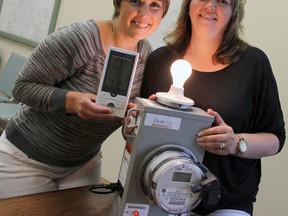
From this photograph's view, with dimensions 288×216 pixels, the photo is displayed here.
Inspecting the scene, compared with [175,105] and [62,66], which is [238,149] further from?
[62,66]

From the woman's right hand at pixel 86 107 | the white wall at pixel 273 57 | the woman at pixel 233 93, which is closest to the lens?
the woman's right hand at pixel 86 107

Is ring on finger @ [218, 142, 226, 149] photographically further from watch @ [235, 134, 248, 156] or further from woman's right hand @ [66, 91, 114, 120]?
woman's right hand @ [66, 91, 114, 120]

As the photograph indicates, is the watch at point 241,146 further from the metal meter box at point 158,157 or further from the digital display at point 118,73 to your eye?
the digital display at point 118,73

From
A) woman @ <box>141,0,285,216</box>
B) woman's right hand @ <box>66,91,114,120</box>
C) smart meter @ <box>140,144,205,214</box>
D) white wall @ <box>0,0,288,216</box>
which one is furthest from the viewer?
white wall @ <box>0,0,288,216</box>

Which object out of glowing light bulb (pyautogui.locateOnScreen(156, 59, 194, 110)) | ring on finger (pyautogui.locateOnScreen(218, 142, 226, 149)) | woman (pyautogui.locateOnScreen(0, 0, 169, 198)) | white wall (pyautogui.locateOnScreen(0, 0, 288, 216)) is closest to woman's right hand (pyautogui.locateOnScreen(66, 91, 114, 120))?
woman (pyautogui.locateOnScreen(0, 0, 169, 198))

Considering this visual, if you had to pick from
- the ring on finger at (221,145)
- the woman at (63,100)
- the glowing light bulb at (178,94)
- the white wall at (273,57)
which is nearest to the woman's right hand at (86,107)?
the woman at (63,100)

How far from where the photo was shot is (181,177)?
2.11 ft

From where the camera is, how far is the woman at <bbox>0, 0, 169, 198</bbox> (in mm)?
960

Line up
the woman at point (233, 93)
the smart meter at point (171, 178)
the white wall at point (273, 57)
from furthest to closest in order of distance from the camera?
the white wall at point (273, 57)
the woman at point (233, 93)
the smart meter at point (171, 178)

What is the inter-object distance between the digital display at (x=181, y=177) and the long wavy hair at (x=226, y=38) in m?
0.41

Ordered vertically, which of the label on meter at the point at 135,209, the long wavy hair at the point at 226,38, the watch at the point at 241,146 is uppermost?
the long wavy hair at the point at 226,38

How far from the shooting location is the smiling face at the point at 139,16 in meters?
0.98

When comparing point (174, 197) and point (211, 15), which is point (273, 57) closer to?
point (211, 15)

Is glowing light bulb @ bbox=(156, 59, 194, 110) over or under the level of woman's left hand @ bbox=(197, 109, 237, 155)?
over
